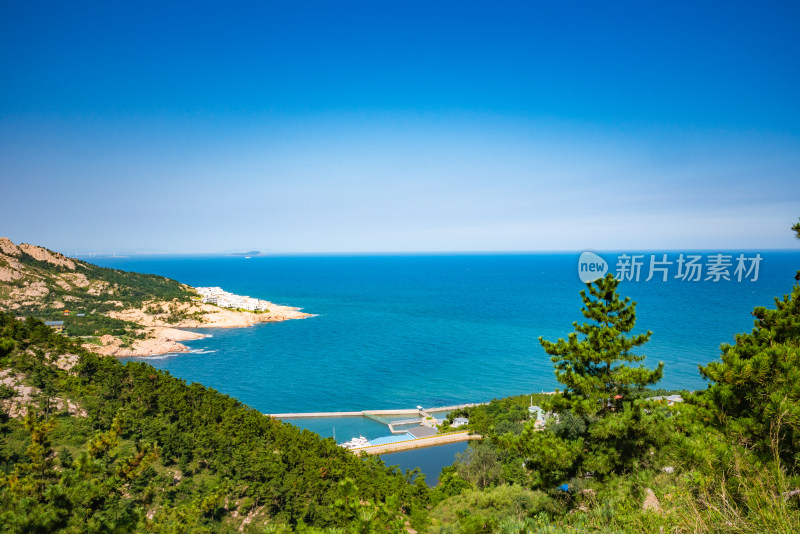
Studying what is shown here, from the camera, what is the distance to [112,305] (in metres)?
68.0

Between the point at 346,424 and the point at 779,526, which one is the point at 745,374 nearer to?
the point at 779,526

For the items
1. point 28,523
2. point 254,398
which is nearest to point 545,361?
point 254,398

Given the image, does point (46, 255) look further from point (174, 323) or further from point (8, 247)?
point (174, 323)

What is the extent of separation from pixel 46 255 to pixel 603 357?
3939 inches

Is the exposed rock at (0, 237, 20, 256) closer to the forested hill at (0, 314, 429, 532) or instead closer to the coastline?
the coastline

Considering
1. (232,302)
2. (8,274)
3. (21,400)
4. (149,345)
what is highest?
(8,274)

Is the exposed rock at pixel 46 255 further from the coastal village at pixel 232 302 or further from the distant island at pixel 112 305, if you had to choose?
the coastal village at pixel 232 302

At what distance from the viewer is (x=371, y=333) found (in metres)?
64.8

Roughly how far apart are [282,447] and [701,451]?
17158mm

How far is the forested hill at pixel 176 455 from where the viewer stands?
13578 millimetres

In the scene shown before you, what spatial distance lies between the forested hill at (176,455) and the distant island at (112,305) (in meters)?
28.2

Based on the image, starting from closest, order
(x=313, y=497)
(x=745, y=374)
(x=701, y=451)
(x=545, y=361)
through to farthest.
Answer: (x=701, y=451), (x=745, y=374), (x=313, y=497), (x=545, y=361)

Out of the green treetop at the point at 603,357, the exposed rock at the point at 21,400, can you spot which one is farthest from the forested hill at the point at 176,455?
the green treetop at the point at 603,357

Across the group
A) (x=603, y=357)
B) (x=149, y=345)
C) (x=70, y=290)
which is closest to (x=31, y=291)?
(x=70, y=290)
